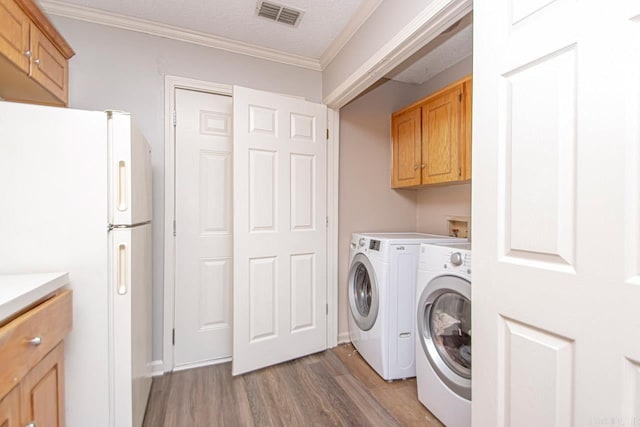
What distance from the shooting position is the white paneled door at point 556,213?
629mm

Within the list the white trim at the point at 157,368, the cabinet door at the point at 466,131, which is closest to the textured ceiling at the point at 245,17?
the cabinet door at the point at 466,131

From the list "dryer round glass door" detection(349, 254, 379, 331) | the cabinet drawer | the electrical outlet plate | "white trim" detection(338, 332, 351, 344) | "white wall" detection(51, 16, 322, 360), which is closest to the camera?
the cabinet drawer

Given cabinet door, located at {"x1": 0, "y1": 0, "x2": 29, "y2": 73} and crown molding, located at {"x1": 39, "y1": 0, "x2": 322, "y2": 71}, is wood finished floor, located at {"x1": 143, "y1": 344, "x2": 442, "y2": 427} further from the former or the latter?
crown molding, located at {"x1": 39, "y1": 0, "x2": 322, "y2": 71}

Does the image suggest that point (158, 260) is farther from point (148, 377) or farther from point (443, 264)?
point (443, 264)

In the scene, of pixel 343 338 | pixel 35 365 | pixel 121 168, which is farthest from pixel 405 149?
pixel 35 365

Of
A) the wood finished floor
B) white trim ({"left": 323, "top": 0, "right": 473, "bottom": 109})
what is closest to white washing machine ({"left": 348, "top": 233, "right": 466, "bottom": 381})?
the wood finished floor

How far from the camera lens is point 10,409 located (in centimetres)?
77

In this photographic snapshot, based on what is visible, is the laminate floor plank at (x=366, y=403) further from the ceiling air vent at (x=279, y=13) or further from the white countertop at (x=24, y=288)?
the ceiling air vent at (x=279, y=13)

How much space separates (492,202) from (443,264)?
69cm

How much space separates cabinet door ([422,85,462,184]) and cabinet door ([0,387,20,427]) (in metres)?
2.29

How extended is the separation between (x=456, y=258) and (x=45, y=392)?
1.77 metres

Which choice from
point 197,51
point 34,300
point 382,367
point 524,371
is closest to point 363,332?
point 382,367

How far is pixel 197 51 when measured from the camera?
2.10m

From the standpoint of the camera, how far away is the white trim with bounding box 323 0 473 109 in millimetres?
1192
